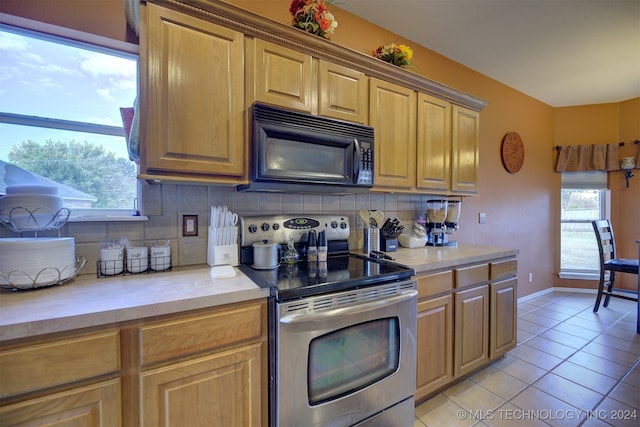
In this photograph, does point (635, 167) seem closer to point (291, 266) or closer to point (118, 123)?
point (291, 266)

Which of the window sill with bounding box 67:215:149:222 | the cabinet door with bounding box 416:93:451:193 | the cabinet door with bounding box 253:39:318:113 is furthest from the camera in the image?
the cabinet door with bounding box 416:93:451:193

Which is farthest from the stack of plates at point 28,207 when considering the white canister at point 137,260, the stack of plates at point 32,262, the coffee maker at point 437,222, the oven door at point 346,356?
the coffee maker at point 437,222

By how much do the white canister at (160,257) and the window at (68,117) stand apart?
326mm

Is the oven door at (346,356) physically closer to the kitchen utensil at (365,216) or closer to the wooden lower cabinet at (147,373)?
the wooden lower cabinet at (147,373)

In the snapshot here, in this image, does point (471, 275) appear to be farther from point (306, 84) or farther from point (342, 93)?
point (306, 84)

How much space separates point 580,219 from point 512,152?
1.79 meters

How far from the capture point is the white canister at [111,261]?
1.29 meters

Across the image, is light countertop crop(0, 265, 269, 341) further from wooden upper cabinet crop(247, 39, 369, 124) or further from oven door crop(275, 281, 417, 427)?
wooden upper cabinet crop(247, 39, 369, 124)

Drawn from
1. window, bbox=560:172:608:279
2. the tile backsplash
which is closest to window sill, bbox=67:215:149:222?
the tile backsplash

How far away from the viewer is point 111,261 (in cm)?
130

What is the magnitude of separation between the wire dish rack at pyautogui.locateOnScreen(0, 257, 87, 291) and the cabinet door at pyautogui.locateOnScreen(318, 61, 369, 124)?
1440mm

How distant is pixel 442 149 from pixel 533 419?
1881 millimetres

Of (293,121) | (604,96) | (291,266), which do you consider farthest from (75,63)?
(604,96)

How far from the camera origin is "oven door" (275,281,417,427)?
1095 millimetres
